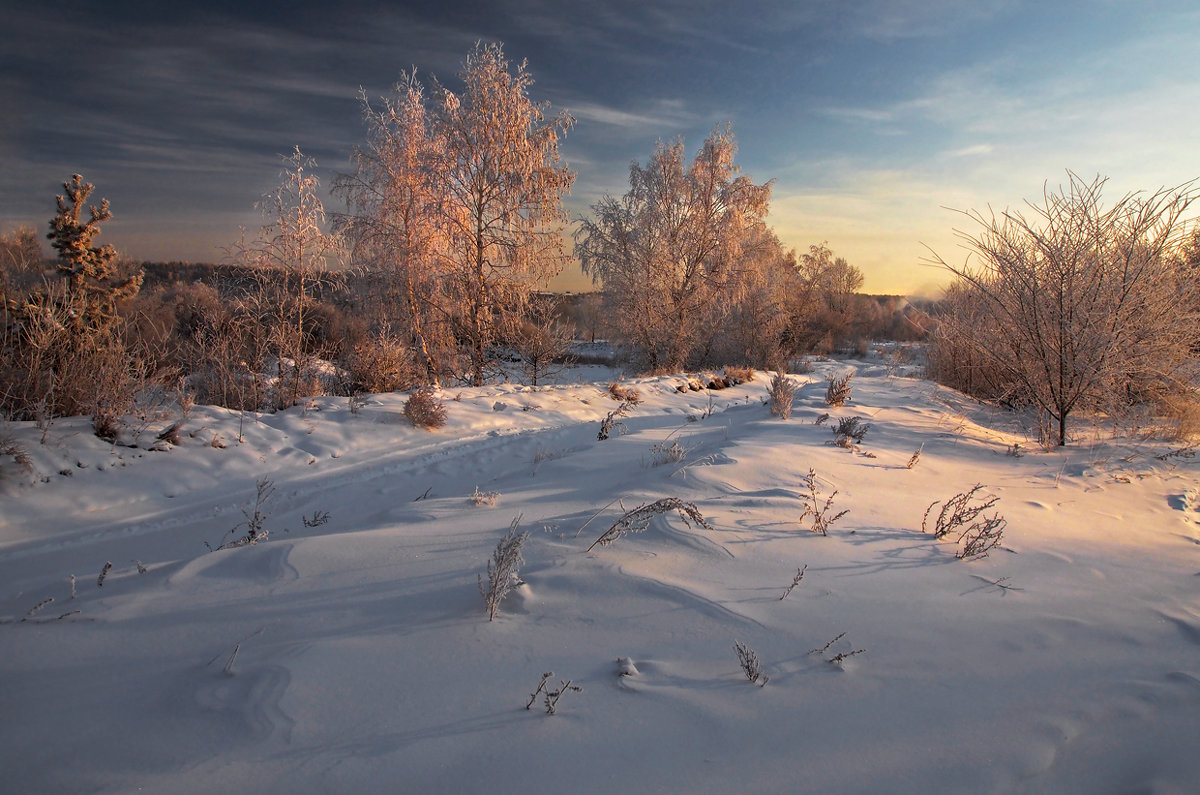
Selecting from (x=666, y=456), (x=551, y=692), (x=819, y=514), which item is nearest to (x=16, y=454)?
(x=666, y=456)

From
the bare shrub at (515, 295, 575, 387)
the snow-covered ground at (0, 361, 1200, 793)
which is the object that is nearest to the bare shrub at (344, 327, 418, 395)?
the bare shrub at (515, 295, 575, 387)

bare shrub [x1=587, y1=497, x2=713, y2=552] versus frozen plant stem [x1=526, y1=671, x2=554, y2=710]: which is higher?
bare shrub [x1=587, y1=497, x2=713, y2=552]

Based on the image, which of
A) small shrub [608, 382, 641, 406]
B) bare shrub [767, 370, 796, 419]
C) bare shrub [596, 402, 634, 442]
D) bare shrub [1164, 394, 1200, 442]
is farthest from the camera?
small shrub [608, 382, 641, 406]

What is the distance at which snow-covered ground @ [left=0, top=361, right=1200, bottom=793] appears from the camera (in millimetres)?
1666

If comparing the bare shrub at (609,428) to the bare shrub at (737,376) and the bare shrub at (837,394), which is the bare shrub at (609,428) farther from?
the bare shrub at (737,376)

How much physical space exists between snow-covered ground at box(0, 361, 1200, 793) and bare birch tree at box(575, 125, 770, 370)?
1699cm

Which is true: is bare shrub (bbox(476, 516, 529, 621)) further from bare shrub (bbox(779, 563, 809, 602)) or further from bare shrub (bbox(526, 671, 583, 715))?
bare shrub (bbox(779, 563, 809, 602))

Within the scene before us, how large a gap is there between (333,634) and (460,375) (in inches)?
527

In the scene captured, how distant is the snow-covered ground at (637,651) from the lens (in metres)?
1.67

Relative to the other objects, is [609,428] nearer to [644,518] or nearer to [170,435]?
[644,518]

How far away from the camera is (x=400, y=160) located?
14578 mm

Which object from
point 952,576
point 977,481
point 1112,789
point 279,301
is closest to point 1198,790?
point 1112,789

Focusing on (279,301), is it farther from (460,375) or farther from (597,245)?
(597,245)

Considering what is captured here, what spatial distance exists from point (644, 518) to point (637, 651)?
1176 millimetres
